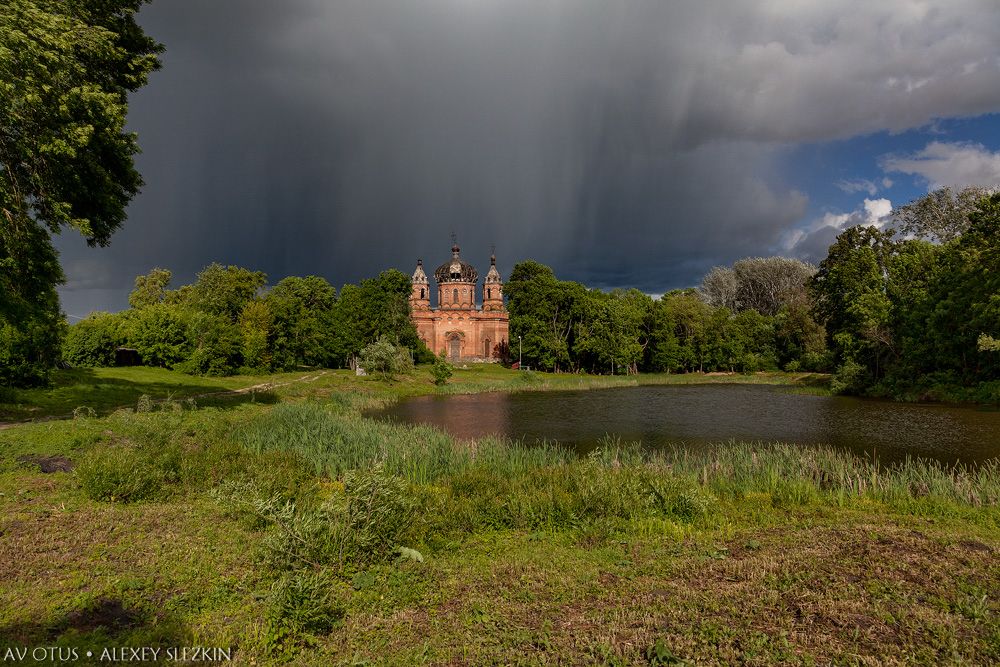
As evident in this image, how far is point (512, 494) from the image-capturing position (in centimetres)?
1012

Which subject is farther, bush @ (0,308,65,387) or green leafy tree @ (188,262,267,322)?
green leafy tree @ (188,262,267,322)

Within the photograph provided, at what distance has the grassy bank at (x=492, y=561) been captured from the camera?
17.0 ft

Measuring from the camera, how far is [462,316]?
7619 centimetres

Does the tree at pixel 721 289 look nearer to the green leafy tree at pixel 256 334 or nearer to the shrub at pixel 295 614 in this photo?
the green leafy tree at pixel 256 334

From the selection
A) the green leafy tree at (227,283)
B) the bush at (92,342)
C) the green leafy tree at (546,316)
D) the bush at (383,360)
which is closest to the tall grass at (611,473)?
the bush at (92,342)

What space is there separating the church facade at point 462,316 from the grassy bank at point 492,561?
62931mm

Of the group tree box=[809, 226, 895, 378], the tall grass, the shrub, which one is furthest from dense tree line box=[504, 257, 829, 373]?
the shrub

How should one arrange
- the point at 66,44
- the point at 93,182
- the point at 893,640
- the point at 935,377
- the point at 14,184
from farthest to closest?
the point at 935,377, the point at 93,182, the point at 14,184, the point at 66,44, the point at 893,640

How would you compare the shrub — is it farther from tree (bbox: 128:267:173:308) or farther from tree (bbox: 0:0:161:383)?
tree (bbox: 128:267:173:308)

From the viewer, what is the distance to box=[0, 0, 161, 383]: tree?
11750 mm

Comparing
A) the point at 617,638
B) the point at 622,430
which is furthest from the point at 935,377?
the point at 617,638

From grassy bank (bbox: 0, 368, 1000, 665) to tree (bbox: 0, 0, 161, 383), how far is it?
504cm

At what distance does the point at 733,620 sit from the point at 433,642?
324 cm

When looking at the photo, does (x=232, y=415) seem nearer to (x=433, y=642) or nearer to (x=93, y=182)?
(x=93, y=182)
